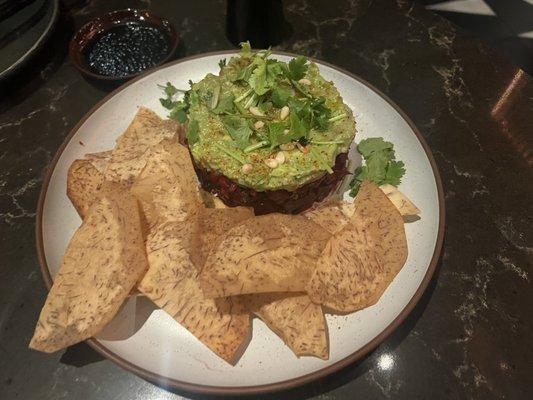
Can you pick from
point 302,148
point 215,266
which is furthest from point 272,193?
point 215,266

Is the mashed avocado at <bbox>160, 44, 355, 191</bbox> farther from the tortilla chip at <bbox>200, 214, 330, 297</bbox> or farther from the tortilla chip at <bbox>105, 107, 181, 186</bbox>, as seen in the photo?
the tortilla chip at <bbox>200, 214, 330, 297</bbox>

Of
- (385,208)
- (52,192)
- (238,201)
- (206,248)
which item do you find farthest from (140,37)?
(385,208)

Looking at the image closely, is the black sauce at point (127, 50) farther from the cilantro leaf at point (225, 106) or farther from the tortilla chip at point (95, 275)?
the tortilla chip at point (95, 275)

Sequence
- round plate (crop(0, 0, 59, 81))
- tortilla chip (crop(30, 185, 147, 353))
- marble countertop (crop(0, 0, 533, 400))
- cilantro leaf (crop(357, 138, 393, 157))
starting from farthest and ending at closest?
1. round plate (crop(0, 0, 59, 81))
2. cilantro leaf (crop(357, 138, 393, 157))
3. marble countertop (crop(0, 0, 533, 400))
4. tortilla chip (crop(30, 185, 147, 353))

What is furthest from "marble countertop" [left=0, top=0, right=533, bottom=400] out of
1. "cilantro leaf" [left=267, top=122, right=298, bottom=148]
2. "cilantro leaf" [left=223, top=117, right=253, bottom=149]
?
"cilantro leaf" [left=223, top=117, right=253, bottom=149]

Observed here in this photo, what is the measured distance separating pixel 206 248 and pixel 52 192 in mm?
1126

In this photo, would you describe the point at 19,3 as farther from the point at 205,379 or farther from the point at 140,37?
the point at 205,379

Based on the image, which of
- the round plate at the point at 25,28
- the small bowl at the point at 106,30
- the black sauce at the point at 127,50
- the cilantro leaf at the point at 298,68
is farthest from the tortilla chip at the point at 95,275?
the round plate at the point at 25,28

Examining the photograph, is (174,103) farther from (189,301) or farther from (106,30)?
(189,301)

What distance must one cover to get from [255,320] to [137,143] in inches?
50.1

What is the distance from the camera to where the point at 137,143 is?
2746 millimetres

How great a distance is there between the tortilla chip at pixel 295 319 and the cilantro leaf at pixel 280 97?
1.09 meters

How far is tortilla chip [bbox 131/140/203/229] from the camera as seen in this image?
235cm

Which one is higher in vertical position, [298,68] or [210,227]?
[298,68]
